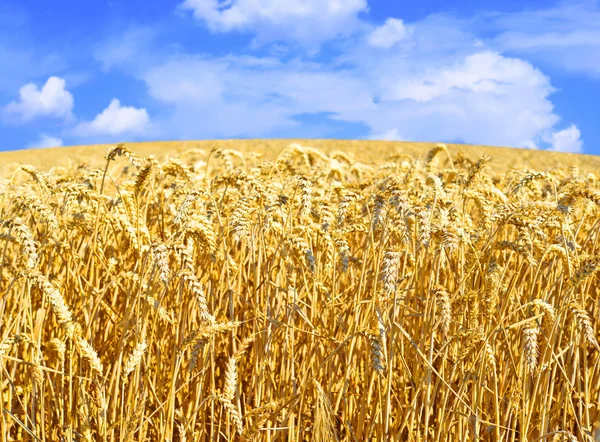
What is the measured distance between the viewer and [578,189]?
189 cm

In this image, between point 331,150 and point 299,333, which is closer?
point 299,333

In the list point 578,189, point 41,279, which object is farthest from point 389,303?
point 41,279

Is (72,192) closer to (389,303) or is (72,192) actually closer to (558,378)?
(389,303)

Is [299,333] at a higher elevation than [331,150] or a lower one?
lower

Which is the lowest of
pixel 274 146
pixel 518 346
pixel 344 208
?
pixel 518 346

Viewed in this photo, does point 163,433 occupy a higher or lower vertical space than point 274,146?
lower

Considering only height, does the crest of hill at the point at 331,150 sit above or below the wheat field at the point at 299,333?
above

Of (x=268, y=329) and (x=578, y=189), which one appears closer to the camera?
(x=268, y=329)

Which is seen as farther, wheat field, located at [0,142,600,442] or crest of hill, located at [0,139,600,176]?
crest of hill, located at [0,139,600,176]

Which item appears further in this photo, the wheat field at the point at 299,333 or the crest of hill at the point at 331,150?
the crest of hill at the point at 331,150

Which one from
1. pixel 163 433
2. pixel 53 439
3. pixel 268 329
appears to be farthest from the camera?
pixel 53 439

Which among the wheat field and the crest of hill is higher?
the crest of hill

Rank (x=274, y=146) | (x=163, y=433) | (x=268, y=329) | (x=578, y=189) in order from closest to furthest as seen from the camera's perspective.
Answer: (x=163, y=433) → (x=268, y=329) → (x=578, y=189) → (x=274, y=146)

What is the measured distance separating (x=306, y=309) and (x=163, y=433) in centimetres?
72
